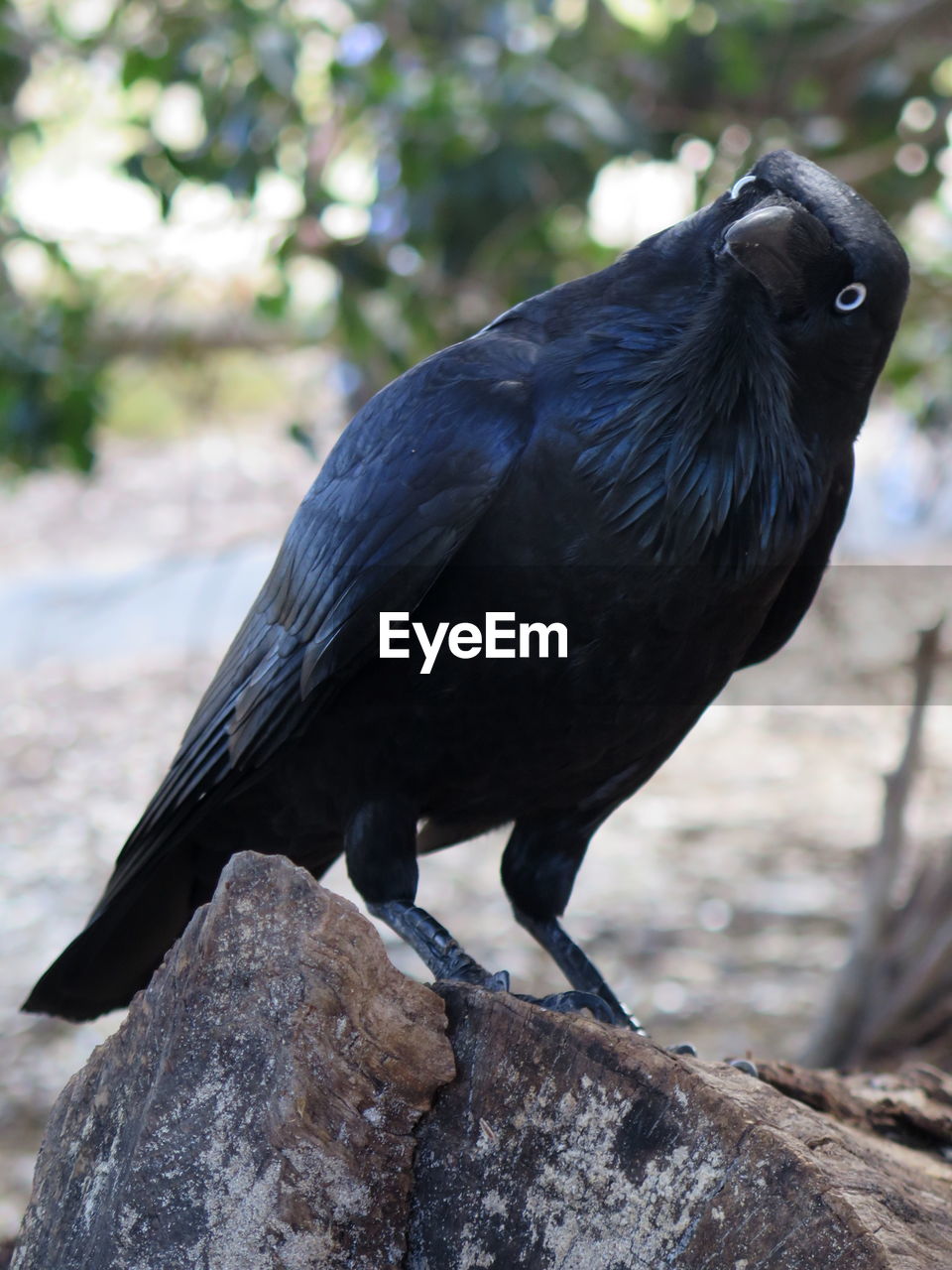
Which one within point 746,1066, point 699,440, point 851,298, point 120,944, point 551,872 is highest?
point 851,298

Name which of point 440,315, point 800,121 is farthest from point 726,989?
point 800,121

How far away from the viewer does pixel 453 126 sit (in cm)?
317

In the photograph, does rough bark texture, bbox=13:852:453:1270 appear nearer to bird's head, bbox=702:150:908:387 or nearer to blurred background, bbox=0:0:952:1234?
bird's head, bbox=702:150:908:387

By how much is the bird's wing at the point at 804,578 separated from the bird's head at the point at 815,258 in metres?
0.26

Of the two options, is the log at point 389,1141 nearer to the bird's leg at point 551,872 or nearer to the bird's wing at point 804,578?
the bird's leg at point 551,872

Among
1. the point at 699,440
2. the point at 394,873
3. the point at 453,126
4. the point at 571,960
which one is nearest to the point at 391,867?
the point at 394,873

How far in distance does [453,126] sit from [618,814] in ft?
12.3

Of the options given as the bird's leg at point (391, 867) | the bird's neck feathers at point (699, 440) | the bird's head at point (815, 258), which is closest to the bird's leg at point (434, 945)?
the bird's leg at point (391, 867)

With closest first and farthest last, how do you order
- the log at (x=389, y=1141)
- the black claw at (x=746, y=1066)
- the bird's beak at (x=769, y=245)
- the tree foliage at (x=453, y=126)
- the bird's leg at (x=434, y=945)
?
the log at (x=389, y=1141)
the bird's beak at (x=769, y=245)
the bird's leg at (x=434, y=945)
the black claw at (x=746, y=1066)
the tree foliage at (x=453, y=126)

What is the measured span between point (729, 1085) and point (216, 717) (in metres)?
0.95

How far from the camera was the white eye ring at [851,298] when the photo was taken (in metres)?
1.87

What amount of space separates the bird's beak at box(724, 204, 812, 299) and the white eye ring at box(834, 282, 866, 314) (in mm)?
61

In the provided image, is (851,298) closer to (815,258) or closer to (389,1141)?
(815,258)

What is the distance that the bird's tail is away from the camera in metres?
2.30
